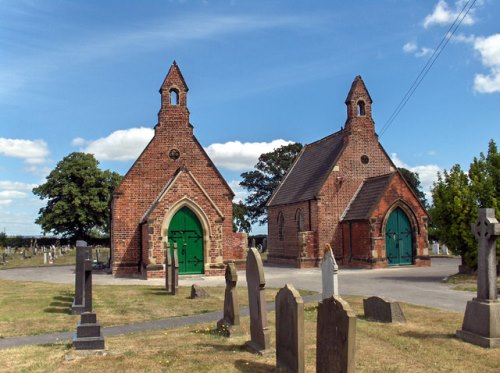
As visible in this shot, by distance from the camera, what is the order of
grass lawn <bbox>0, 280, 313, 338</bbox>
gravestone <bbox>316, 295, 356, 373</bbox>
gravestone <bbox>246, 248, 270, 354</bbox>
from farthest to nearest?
grass lawn <bbox>0, 280, 313, 338</bbox> < gravestone <bbox>246, 248, 270, 354</bbox> < gravestone <bbox>316, 295, 356, 373</bbox>

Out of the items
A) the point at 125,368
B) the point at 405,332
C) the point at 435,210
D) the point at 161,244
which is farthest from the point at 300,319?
the point at 161,244

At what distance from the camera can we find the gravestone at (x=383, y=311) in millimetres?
11378

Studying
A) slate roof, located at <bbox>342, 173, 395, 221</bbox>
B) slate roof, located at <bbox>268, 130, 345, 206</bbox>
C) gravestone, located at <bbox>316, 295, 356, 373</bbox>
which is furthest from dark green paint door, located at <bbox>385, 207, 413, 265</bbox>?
gravestone, located at <bbox>316, 295, 356, 373</bbox>

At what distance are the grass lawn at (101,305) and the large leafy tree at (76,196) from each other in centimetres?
3040

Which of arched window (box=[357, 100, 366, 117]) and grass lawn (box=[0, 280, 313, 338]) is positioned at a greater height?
arched window (box=[357, 100, 366, 117])

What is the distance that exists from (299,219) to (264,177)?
31663mm

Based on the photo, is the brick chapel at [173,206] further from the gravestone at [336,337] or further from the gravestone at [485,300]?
the gravestone at [336,337]

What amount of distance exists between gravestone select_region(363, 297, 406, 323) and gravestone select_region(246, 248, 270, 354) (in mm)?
3809

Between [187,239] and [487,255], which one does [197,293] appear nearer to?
[187,239]

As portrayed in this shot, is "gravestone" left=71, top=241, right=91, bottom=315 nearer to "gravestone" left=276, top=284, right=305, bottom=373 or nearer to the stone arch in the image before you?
"gravestone" left=276, top=284, right=305, bottom=373

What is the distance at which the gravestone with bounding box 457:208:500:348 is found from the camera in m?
9.29

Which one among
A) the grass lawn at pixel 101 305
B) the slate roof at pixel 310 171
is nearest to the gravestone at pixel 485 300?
the grass lawn at pixel 101 305

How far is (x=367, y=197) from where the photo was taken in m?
30.1

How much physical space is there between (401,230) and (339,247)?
155 inches
